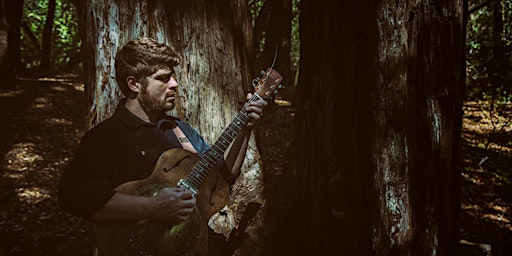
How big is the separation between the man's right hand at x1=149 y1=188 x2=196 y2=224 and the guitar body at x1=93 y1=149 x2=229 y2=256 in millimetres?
40

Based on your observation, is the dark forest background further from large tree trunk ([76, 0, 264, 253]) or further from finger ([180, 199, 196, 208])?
finger ([180, 199, 196, 208])

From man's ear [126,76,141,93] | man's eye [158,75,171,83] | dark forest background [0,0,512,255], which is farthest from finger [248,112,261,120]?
dark forest background [0,0,512,255]

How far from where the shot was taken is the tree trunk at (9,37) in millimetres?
9305

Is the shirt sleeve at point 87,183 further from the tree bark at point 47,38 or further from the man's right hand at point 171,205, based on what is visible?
the tree bark at point 47,38

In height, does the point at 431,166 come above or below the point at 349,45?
below

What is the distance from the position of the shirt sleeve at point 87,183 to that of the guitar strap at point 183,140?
0.44 meters

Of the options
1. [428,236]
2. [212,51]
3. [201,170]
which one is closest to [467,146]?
[428,236]

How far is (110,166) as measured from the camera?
7.51 ft

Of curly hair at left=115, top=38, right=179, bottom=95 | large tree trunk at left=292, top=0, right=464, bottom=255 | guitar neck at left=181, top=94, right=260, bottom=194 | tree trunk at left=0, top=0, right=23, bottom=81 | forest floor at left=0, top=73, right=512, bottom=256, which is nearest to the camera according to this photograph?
curly hair at left=115, top=38, right=179, bottom=95

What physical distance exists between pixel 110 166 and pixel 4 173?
484 cm

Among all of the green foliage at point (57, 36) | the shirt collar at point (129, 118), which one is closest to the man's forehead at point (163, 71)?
the shirt collar at point (129, 118)

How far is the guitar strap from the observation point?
2584 millimetres

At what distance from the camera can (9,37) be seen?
975 centimetres

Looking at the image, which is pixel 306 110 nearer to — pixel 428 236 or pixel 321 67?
pixel 321 67
